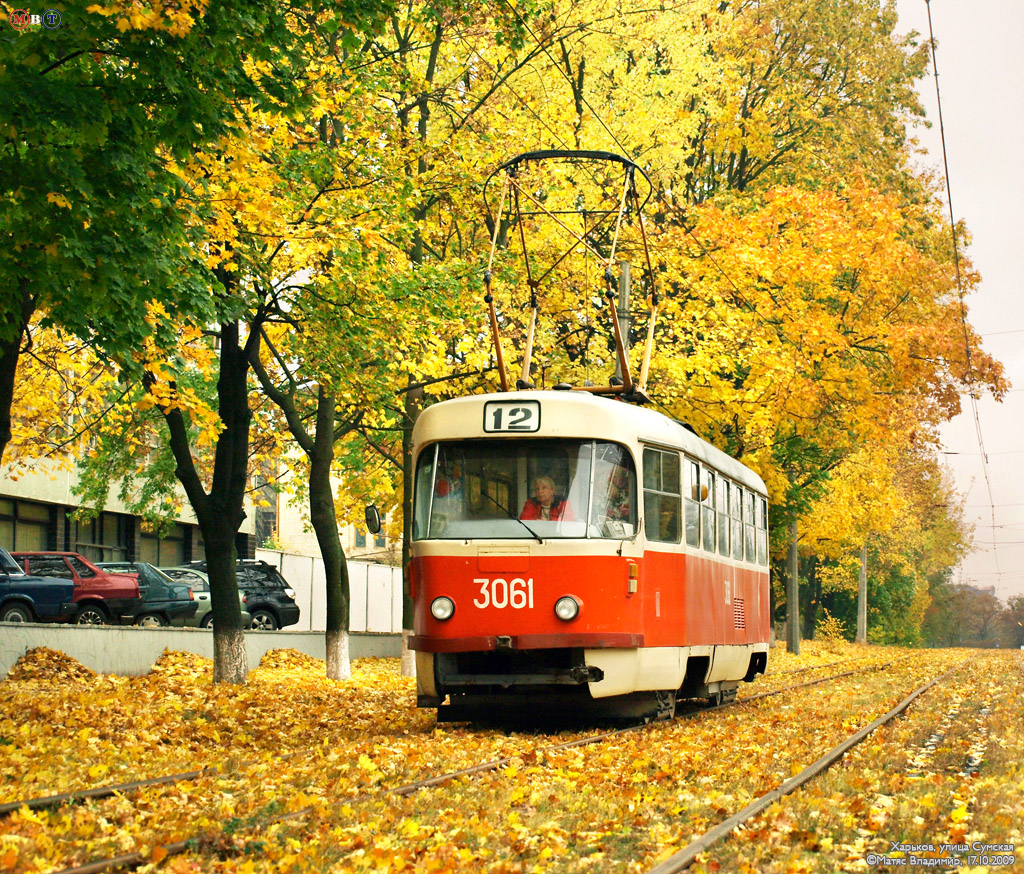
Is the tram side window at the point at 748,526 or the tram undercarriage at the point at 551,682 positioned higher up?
the tram side window at the point at 748,526

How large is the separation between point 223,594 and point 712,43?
16771 millimetres

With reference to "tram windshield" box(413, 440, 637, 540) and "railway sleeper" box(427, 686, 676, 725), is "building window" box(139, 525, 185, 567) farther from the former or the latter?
"tram windshield" box(413, 440, 637, 540)

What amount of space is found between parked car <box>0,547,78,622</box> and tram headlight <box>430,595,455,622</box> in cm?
1382

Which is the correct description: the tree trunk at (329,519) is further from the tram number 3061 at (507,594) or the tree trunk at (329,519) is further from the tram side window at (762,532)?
the tram number 3061 at (507,594)

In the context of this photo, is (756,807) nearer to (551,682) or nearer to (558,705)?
(551,682)

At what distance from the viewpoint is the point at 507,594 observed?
11844mm

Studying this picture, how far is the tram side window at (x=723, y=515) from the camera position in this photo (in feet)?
50.7

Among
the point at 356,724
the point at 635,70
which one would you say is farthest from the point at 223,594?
the point at 635,70

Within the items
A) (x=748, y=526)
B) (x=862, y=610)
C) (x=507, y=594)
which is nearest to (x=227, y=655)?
(x=748, y=526)

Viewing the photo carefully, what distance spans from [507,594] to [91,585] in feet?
51.7

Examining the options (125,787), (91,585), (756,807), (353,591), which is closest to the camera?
(756,807)

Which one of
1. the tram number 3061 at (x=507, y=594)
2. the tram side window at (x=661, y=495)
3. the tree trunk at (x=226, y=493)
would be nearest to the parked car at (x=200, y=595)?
the tree trunk at (x=226, y=493)

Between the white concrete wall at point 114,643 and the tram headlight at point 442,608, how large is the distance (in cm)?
892

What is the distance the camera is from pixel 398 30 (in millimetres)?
22094
